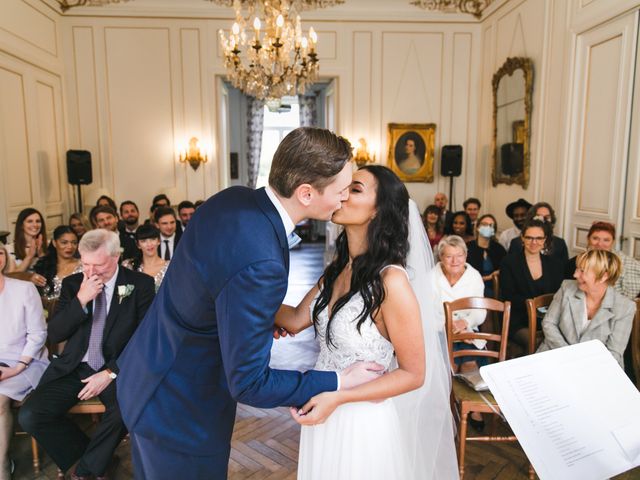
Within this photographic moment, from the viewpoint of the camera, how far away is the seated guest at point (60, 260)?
13.4ft

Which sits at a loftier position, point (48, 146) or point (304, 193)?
point (48, 146)

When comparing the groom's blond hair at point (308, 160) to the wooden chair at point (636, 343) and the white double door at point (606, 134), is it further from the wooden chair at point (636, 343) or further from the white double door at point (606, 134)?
the white double door at point (606, 134)

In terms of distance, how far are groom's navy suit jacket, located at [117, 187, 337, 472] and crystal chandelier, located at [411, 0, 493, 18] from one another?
25.3ft

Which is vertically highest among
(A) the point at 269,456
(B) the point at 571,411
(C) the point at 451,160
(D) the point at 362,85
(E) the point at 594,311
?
(D) the point at 362,85

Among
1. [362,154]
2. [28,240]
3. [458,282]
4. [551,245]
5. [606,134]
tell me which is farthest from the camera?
[362,154]

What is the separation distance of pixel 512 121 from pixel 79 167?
641cm

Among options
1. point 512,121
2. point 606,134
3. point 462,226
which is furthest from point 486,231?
point 512,121

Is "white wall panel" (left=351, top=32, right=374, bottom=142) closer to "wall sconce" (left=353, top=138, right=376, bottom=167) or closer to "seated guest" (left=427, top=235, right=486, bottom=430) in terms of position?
"wall sconce" (left=353, top=138, right=376, bottom=167)

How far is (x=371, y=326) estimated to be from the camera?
1.74m

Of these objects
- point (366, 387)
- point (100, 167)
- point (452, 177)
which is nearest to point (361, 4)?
point (452, 177)

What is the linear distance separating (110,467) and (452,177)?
6.67 m

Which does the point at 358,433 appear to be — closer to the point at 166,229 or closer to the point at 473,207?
the point at 166,229

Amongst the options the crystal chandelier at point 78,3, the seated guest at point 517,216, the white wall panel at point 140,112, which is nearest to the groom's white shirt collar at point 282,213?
the seated guest at point 517,216

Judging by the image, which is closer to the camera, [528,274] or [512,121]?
[528,274]
